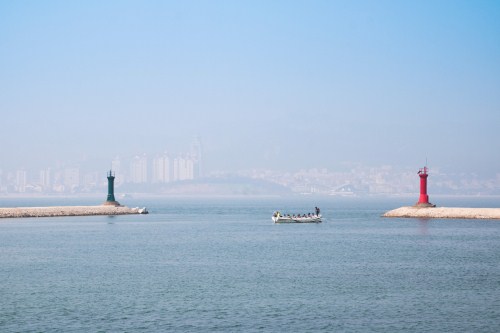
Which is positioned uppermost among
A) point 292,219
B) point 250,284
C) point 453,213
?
point 453,213

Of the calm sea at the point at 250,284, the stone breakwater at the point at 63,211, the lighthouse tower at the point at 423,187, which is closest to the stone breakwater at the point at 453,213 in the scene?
the lighthouse tower at the point at 423,187

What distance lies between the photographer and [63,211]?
11769 cm

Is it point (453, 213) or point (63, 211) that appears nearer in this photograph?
point (453, 213)

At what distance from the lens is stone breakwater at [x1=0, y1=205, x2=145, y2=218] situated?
110m

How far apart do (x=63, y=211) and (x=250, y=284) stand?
81696mm

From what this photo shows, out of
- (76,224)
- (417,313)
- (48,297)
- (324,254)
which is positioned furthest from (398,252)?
(76,224)

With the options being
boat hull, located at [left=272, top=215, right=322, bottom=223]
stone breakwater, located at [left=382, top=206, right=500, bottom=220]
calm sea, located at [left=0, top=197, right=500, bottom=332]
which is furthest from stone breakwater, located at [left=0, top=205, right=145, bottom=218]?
stone breakwater, located at [left=382, top=206, right=500, bottom=220]

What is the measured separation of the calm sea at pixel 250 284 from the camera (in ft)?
102

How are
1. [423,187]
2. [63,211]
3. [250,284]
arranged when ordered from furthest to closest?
1. [63,211]
2. [423,187]
3. [250,284]

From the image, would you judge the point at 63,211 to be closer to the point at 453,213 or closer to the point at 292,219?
the point at 292,219

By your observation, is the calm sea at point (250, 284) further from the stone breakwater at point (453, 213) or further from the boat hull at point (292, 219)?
the boat hull at point (292, 219)

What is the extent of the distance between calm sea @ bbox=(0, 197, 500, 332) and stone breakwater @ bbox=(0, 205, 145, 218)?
38.9 meters

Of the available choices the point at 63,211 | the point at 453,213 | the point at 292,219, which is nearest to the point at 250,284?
the point at 292,219

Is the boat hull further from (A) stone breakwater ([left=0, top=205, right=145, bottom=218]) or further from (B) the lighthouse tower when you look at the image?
(A) stone breakwater ([left=0, top=205, right=145, bottom=218])
